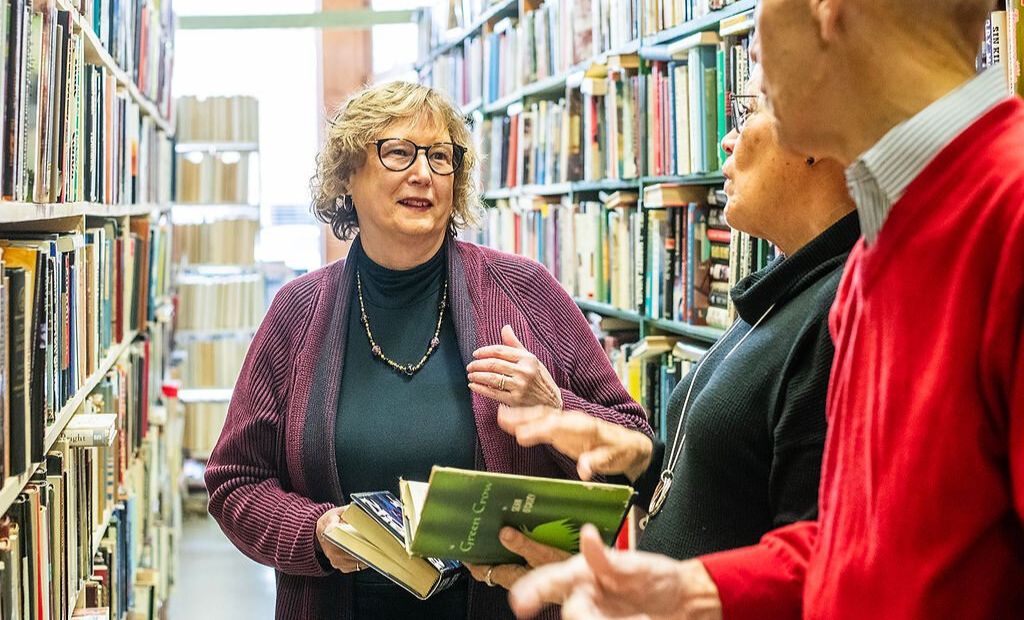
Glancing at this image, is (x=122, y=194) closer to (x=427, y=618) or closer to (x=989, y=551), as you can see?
(x=427, y=618)

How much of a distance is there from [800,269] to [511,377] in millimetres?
604

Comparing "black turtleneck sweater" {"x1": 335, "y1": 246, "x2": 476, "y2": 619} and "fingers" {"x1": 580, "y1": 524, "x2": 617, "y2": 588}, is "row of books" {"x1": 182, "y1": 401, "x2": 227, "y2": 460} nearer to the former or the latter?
"black turtleneck sweater" {"x1": 335, "y1": 246, "x2": 476, "y2": 619}

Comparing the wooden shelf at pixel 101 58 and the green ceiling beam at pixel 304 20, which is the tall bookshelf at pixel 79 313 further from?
the green ceiling beam at pixel 304 20

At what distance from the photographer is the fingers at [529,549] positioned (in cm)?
141

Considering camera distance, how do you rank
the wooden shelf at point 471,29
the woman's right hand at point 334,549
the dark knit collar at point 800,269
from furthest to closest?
1. the wooden shelf at point 471,29
2. the woman's right hand at point 334,549
3. the dark knit collar at point 800,269

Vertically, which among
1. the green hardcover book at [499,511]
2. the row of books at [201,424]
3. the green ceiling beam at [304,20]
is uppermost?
the green ceiling beam at [304,20]

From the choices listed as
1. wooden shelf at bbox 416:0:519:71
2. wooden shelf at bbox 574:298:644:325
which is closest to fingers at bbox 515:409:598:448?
wooden shelf at bbox 574:298:644:325

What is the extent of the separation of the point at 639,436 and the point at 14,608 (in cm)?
94

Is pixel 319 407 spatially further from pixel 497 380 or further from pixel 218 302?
pixel 218 302

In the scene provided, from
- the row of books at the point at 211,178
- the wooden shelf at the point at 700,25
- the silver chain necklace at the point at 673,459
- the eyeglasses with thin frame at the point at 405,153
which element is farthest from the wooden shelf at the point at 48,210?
the row of books at the point at 211,178

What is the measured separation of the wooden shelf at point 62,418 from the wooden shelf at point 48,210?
361 mm

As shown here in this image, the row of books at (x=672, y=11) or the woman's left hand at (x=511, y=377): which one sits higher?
the row of books at (x=672, y=11)

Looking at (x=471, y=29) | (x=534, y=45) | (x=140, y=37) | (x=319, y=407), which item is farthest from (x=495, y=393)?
(x=471, y=29)

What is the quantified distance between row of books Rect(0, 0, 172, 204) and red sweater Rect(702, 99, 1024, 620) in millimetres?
1166
